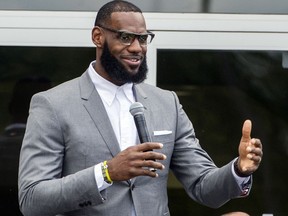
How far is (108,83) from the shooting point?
3346 mm

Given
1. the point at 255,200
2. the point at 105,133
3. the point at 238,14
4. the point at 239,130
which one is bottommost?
the point at 255,200

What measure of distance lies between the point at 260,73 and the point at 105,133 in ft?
5.62

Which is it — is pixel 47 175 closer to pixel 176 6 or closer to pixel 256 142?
pixel 256 142

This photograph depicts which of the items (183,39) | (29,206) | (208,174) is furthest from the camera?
(183,39)

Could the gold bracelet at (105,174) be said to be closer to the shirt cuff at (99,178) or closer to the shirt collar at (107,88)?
the shirt cuff at (99,178)

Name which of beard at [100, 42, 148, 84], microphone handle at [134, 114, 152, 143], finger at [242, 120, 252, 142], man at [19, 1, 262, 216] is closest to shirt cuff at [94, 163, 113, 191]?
man at [19, 1, 262, 216]

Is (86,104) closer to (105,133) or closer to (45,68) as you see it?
(105,133)

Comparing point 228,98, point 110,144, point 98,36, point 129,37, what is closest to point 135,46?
point 129,37

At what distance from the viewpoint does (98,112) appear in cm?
324

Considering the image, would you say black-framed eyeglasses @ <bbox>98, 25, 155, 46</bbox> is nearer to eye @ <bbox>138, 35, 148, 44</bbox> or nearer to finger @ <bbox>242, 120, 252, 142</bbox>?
eye @ <bbox>138, 35, 148, 44</bbox>

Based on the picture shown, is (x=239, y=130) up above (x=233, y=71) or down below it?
below

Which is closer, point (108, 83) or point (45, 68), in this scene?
point (108, 83)

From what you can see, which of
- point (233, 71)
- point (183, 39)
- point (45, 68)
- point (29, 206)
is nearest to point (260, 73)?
point (233, 71)

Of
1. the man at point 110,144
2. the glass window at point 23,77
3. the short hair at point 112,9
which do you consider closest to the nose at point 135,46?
the man at point 110,144
